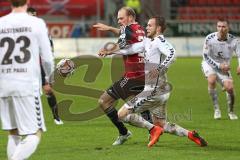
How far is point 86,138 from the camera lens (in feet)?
43.3

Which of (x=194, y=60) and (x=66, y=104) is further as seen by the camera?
(x=194, y=60)

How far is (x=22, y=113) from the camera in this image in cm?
856

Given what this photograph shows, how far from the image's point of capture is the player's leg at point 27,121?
337 inches

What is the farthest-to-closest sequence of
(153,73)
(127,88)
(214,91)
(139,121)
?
(214,91), (127,88), (139,121), (153,73)

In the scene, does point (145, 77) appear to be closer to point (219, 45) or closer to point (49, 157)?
point (49, 157)

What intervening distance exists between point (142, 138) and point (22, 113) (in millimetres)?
4823

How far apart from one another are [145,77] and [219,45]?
15.1ft

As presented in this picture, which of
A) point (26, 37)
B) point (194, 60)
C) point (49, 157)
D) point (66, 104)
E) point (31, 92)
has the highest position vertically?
point (26, 37)

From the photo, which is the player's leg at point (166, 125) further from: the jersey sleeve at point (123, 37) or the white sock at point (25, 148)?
the white sock at point (25, 148)

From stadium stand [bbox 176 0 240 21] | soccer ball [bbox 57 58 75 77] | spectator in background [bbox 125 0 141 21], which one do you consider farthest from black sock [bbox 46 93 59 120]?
stadium stand [bbox 176 0 240 21]

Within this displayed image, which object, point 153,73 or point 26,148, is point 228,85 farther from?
point 26,148

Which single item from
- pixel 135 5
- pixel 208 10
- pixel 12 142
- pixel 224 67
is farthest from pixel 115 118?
pixel 208 10

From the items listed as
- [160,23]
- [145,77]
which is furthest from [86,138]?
[160,23]

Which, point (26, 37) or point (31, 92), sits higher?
point (26, 37)
